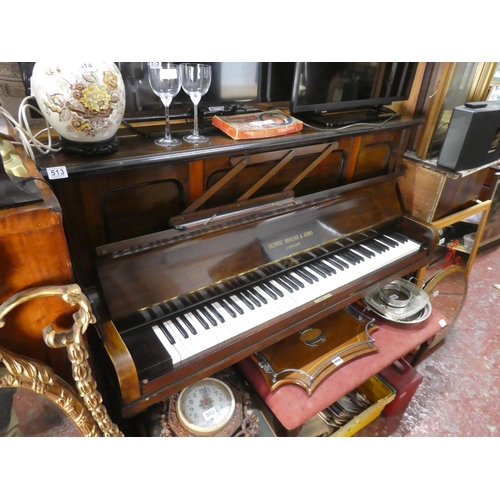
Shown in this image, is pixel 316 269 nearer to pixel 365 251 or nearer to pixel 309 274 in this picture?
pixel 309 274

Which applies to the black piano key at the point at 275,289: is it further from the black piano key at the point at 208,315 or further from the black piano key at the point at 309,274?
the black piano key at the point at 208,315

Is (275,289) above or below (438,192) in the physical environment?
below

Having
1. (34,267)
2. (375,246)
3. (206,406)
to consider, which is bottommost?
(206,406)

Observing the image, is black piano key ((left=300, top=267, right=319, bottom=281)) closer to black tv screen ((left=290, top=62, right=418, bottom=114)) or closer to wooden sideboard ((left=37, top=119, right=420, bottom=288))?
wooden sideboard ((left=37, top=119, right=420, bottom=288))

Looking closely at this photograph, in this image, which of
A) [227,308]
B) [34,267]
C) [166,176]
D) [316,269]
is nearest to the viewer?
[34,267]

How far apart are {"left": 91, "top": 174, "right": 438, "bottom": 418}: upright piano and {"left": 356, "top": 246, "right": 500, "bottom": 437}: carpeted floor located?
2.33 ft

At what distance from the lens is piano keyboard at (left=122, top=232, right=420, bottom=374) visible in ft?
3.71

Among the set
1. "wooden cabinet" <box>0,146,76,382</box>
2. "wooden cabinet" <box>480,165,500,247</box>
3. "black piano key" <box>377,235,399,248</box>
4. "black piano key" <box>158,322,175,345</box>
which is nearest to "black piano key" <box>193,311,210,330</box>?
"black piano key" <box>158,322,175,345</box>

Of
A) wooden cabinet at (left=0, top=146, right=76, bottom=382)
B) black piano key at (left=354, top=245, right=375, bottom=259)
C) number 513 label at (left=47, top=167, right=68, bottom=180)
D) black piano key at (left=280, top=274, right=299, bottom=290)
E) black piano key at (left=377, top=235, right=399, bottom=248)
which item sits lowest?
black piano key at (left=377, top=235, right=399, bottom=248)

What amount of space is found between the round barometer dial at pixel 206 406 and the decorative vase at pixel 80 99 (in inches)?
34.2

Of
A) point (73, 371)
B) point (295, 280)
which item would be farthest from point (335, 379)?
point (73, 371)

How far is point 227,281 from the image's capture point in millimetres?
1281

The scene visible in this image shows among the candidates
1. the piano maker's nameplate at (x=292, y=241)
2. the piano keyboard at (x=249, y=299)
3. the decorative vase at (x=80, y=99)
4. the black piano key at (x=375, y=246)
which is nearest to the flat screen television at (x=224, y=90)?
the decorative vase at (x=80, y=99)

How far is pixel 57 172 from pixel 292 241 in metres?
0.86
